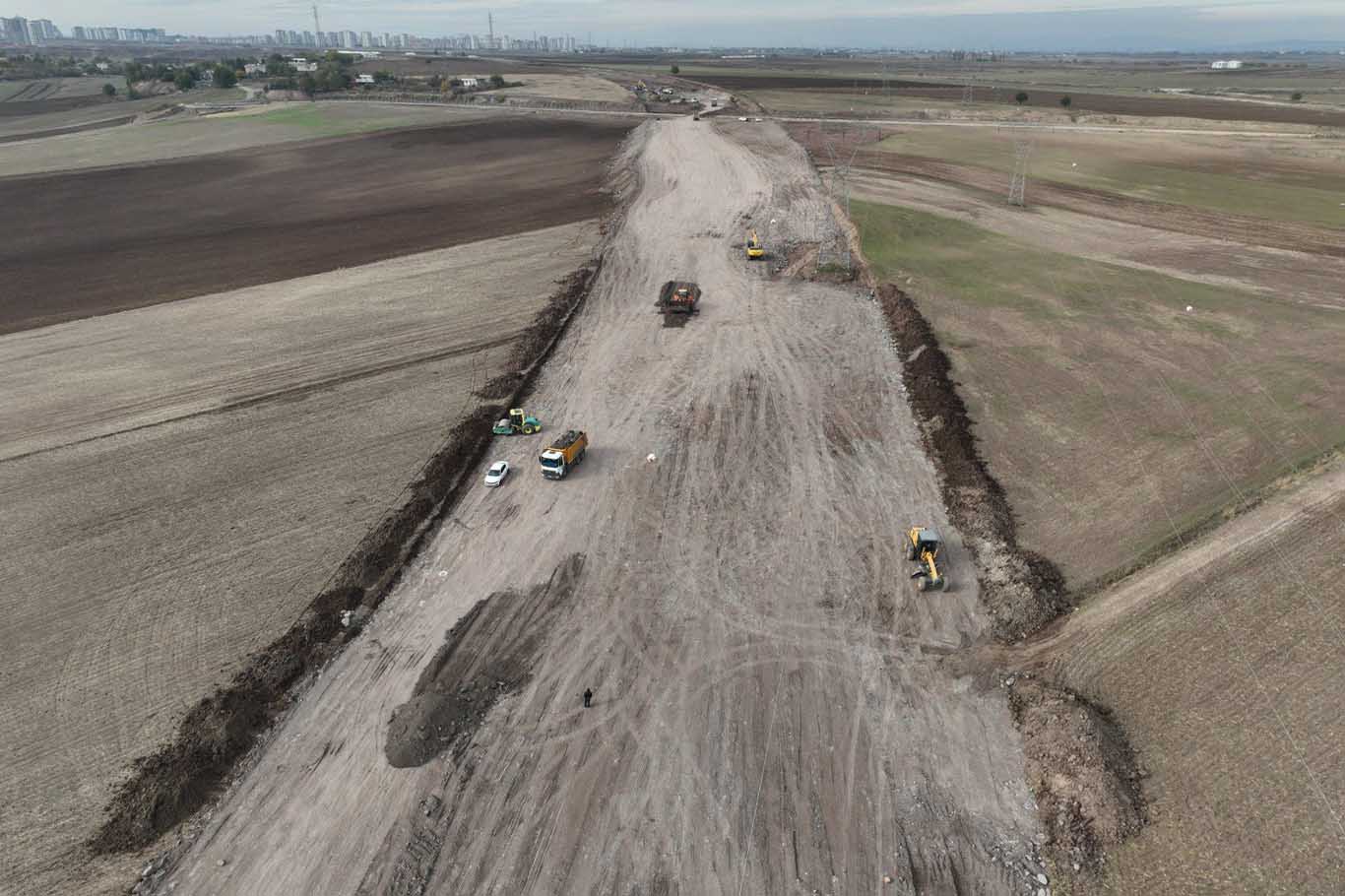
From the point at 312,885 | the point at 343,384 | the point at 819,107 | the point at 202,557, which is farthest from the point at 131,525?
the point at 819,107

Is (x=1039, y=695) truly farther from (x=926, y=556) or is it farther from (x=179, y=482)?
(x=179, y=482)

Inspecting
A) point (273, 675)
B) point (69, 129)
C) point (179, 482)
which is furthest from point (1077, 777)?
point (69, 129)

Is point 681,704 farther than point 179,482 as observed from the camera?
No

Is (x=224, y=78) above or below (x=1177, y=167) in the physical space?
above

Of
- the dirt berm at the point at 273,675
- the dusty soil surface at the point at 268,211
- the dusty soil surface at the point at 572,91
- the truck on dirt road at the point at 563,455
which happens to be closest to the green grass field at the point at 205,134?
the dusty soil surface at the point at 268,211

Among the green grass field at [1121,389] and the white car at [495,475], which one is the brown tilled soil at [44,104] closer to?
the white car at [495,475]

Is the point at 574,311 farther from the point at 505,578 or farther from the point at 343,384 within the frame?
the point at 505,578
